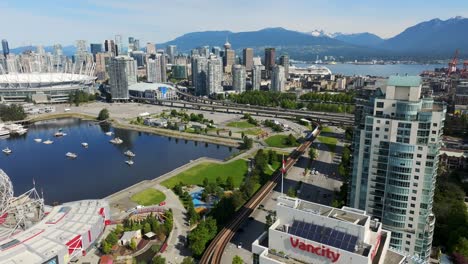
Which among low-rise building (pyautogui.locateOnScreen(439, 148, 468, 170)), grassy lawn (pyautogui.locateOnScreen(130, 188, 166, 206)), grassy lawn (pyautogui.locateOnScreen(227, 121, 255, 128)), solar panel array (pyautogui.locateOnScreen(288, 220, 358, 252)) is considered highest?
solar panel array (pyautogui.locateOnScreen(288, 220, 358, 252))

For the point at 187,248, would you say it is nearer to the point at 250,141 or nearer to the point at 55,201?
the point at 55,201

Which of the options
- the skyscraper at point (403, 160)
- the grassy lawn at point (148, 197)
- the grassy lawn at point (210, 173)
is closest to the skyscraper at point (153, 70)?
the grassy lawn at point (210, 173)

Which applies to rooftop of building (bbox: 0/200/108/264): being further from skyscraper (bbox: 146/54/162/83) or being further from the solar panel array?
skyscraper (bbox: 146/54/162/83)

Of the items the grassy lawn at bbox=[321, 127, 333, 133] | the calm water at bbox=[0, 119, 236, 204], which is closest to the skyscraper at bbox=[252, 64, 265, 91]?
the grassy lawn at bbox=[321, 127, 333, 133]

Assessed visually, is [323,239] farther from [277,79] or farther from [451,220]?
[277,79]

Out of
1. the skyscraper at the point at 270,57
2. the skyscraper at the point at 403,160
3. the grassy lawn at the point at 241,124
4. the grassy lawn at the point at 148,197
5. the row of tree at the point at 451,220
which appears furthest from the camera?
the skyscraper at the point at 270,57

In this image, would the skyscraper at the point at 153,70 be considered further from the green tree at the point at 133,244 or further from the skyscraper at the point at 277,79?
the green tree at the point at 133,244

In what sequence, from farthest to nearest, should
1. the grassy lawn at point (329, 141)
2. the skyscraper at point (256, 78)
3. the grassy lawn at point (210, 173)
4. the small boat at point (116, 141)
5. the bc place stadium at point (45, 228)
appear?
the skyscraper at point (256, 78) < the small boat at point (116, 141) < the grassy lawn at point (329, 141) < the grassy lawn at point (210, 173) < the bc place stadium at point (45, 228)
